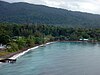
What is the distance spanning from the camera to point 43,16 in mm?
167375

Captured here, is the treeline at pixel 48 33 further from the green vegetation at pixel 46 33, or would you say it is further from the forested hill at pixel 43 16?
the forested hill at pixel 43 16

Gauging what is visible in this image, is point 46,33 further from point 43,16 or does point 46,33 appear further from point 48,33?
point 43,16

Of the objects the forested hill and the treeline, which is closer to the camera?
the treeline

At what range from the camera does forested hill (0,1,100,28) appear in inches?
6368

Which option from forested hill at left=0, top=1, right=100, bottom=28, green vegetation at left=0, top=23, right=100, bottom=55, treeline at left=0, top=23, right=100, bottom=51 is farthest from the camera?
forested hill at left=0, top=1, right=100, bottom=28

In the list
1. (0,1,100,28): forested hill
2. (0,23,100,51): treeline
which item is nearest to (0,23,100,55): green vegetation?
(0,23,100,51): treeline

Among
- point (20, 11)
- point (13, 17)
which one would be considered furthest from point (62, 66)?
point (20, 11)

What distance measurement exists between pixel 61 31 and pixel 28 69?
2574 inches

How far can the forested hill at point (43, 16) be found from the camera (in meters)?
162

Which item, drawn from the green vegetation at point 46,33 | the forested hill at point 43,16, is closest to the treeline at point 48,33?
the green vegetation at point 46,33

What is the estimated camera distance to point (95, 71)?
95.9 ft

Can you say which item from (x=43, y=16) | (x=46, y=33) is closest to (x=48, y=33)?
(x=46, y=33)

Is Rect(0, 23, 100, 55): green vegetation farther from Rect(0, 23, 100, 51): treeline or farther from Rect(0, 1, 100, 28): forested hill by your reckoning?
Rect(0, 1, 100, 28): forested hill

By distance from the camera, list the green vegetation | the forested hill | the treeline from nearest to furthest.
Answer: the green vegetation → the treeline → the forested hill
